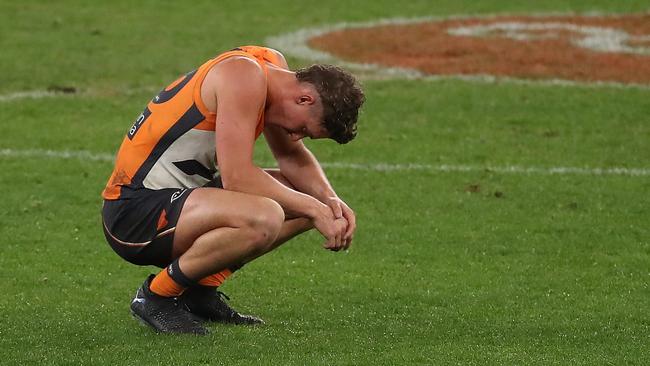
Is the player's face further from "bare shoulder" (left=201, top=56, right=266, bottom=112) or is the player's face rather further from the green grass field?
the green grass field

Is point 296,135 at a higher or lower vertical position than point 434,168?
higher

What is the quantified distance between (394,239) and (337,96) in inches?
112

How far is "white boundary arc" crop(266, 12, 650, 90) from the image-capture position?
1458 centimetres

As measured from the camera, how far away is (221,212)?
6.47 m

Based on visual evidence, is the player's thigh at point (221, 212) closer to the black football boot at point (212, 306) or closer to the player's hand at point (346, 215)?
the player's hand at point (346, 215)

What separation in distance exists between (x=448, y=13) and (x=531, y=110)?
7.04m

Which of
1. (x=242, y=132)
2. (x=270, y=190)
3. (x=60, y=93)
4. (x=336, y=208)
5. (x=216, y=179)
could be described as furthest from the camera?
(x=60, y=93)

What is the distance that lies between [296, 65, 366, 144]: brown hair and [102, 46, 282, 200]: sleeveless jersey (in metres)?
0.27

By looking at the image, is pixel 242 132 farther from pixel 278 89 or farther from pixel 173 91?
pixel 173 91

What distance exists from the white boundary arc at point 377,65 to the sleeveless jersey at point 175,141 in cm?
811

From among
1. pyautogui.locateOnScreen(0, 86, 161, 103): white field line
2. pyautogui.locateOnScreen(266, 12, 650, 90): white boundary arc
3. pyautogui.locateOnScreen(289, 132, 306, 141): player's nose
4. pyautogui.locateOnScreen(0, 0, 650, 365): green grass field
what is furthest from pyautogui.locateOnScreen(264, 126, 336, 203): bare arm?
pyautogui.locateOnScreen(266, 12, 650, 90): white boundary arc

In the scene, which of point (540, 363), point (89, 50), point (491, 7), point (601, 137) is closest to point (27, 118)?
point (89, 50)

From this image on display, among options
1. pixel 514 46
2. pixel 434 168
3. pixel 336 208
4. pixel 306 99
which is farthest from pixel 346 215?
pixel 514 46

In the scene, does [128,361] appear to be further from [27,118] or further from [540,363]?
[27,118]
